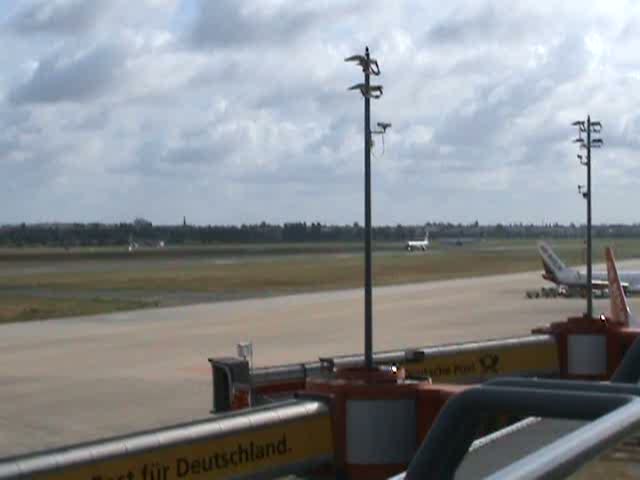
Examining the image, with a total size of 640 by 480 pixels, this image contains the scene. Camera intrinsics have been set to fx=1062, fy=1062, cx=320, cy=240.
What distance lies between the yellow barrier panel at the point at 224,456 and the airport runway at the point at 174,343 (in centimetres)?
900

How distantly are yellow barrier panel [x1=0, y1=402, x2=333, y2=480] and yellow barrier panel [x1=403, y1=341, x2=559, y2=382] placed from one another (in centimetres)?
611

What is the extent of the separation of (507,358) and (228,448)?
1039 centimetres

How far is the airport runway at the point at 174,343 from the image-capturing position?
25.5m

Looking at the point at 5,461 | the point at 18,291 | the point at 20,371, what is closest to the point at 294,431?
the point at 5,461

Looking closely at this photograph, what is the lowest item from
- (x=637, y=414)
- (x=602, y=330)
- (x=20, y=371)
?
(x=20, y=371)

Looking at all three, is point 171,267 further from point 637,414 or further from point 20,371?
point 637,414

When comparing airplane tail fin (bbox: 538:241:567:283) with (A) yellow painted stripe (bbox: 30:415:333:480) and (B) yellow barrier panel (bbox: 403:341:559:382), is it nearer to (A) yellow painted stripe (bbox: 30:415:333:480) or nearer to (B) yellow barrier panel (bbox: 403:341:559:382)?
(B) yellow barrier panel (bbox: 403:341:559:382)

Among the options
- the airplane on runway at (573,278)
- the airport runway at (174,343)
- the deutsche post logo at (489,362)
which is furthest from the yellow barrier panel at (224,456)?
the airplane on runway at (573,278)

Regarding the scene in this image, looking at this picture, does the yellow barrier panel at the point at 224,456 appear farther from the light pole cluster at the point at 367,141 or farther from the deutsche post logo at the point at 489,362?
the deutsche post logo at the point at 489,362

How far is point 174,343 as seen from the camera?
141 feet

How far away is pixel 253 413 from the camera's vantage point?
44.1 feet

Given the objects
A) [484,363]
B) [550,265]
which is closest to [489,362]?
[484,363]

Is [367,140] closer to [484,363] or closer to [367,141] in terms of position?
[367,141]

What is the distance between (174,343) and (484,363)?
23511mm
